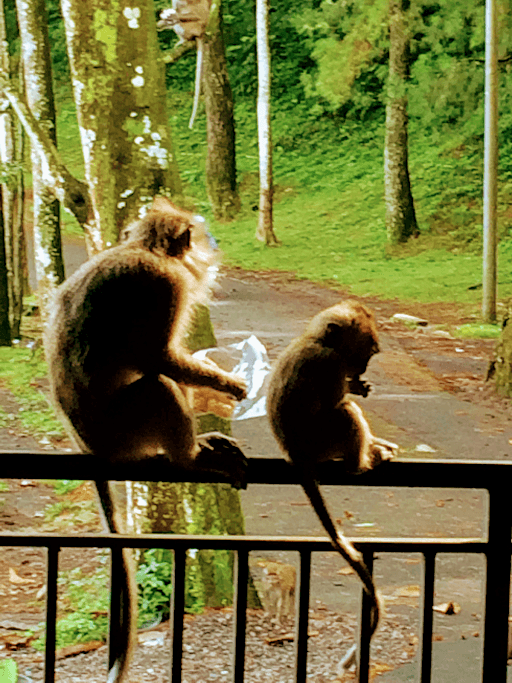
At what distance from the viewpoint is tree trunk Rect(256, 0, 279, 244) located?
4227 millimetres

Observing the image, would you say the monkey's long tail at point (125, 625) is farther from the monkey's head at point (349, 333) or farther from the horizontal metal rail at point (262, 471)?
the monkey's head at point (349, 333)

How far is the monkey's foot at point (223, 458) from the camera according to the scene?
1192 mm

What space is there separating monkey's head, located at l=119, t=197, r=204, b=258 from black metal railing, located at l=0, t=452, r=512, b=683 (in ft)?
1.08

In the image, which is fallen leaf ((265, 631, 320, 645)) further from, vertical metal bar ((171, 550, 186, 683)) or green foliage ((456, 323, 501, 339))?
vertical metal bar ((171, 550, 186, 683))

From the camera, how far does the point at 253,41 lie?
167 inches

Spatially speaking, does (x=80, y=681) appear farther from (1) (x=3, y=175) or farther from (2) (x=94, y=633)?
(1) (x=3, y=175)

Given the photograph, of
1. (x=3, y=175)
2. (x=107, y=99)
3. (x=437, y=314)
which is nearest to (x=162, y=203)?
(x=107, y=99)

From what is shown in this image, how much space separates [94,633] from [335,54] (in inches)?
107

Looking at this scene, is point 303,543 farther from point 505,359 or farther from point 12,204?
point 12,204

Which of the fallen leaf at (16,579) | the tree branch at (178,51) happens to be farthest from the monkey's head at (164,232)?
Answer: the fallen leaf at (16,579)

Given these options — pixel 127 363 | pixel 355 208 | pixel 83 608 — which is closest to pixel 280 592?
pixel 83 608

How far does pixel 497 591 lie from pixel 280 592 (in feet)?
7.15

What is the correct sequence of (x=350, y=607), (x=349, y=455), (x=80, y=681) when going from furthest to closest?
(x=350, y=607)
(x=80, y=681)
(x=349, y=455)

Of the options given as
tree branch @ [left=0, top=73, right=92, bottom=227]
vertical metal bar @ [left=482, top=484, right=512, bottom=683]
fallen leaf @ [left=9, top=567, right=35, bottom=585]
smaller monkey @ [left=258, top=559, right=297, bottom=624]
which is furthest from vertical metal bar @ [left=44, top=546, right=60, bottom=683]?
fallen leaf @ [left=9, top=567, right=35, bottom=585]
